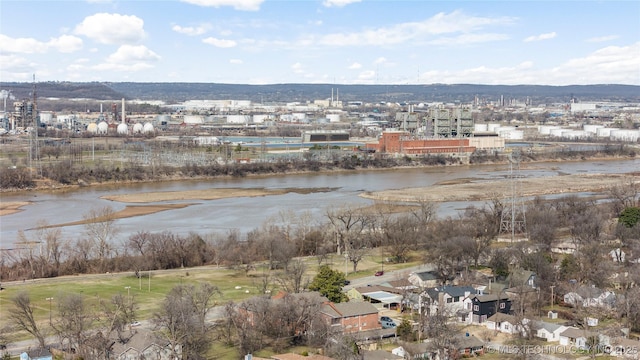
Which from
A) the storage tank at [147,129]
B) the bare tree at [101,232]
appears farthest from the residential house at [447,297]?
the storage tank at [147,129]

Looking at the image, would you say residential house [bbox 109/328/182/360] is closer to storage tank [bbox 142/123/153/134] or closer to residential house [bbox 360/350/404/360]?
residential house [bbox 360/350/404/360]

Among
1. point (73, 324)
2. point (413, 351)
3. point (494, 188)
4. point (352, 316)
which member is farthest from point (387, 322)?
point (494, 188)

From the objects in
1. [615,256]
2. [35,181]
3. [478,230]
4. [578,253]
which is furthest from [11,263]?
[35,181]

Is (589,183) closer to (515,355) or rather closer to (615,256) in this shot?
(615,256)

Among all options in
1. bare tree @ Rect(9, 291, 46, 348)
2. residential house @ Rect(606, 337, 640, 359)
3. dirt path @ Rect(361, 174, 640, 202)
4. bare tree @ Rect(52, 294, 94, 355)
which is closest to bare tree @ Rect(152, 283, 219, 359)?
bare tree @ Rect(52, 294, 94, 355)

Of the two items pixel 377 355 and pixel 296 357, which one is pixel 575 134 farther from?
pixel 296 357
